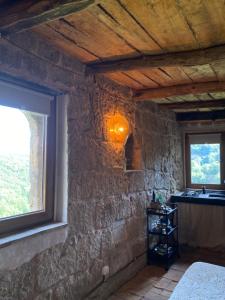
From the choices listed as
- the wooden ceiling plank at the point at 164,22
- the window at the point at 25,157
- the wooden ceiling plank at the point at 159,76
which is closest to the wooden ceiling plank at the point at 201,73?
the wooden ceiling plank at the point at 159,76

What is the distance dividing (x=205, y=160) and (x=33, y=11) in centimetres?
381

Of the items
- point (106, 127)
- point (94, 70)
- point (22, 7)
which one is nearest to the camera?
point (22, 7)

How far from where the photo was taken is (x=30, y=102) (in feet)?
5.74

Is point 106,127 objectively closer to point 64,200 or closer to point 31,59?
point 64,200

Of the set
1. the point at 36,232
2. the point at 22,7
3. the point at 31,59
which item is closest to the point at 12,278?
the point at 36,232

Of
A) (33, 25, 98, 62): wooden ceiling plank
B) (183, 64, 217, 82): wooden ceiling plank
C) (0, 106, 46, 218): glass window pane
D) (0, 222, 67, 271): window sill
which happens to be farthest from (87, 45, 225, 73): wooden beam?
(0, 222, 67, 271): window sill

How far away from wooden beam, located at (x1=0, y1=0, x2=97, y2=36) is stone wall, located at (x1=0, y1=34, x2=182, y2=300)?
0.25 metres

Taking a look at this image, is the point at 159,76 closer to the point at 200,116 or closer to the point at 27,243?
the point at 27,243

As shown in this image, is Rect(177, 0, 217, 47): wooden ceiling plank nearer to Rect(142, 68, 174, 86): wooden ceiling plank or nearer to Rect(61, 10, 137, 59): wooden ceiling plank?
Rect(61, 10, 137, 59): wooden ceiling plank

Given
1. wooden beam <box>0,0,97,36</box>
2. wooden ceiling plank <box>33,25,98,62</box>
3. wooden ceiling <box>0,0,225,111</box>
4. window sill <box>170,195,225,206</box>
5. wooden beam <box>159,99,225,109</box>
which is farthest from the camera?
window sill <box>170,195,225,206</box>

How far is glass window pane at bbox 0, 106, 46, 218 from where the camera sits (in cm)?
165

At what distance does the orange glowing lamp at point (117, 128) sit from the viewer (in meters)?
2.54

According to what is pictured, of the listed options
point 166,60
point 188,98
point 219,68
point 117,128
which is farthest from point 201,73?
point 188,98

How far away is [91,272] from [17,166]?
1.10m
